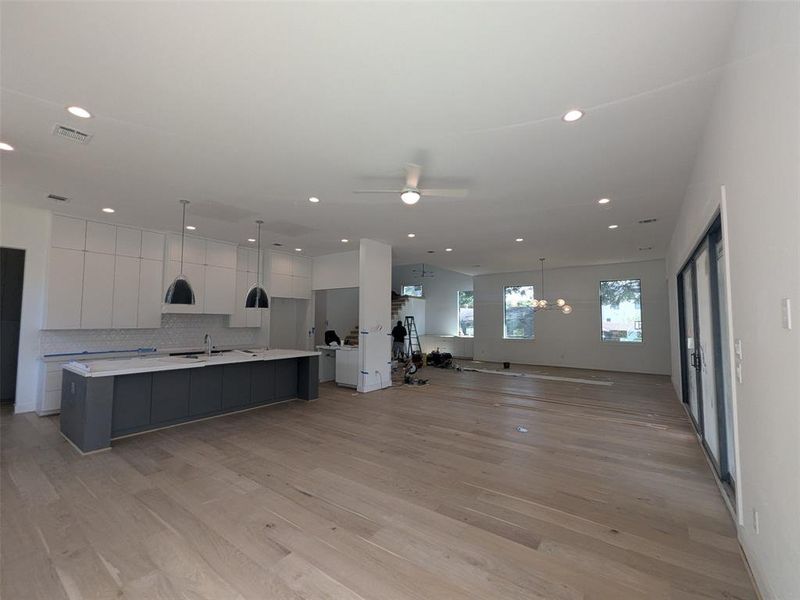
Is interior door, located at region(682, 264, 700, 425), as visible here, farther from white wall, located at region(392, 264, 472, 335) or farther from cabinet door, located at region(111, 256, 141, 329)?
cabinet door, located at region(111, 256, 141, 329)

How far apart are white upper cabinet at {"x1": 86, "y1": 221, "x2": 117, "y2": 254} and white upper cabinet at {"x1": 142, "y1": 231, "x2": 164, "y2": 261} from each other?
16.3 inches

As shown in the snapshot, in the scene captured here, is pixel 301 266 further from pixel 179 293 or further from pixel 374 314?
pixel 179 293

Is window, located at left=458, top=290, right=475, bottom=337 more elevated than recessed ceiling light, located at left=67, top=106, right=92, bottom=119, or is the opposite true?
recessed ceiling light, located at left=67, top=106, right=92, bottom=119

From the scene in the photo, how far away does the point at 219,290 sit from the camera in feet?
22.8

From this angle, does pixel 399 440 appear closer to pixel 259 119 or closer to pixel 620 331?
pixel 259 119

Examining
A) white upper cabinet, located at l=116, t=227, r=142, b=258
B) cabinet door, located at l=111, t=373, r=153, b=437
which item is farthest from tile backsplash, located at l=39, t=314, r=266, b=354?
cabinet door, located at l=111, t=373, r=153, b=437

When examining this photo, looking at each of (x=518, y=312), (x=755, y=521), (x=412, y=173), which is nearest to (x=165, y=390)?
(x=412, y=173)

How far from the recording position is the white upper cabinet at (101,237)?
5.50 meters

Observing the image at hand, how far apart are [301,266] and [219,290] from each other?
202cm

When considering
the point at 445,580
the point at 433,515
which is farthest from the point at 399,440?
the point at 445,580

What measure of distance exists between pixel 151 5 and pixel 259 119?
3.36 ft

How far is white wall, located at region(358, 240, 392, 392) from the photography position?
6730 millimetres

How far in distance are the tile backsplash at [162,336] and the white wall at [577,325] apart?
7.40 m

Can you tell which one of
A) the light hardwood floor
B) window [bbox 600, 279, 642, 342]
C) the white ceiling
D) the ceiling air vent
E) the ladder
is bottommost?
the light hardwood floor
